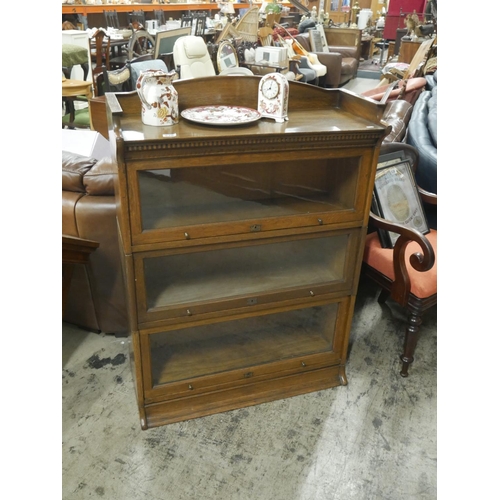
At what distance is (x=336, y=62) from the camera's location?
23.5 feet

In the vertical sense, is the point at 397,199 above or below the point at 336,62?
below

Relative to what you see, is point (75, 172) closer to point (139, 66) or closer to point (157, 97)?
point (157, 97)

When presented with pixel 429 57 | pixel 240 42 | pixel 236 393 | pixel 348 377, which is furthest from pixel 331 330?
pixel 240 42

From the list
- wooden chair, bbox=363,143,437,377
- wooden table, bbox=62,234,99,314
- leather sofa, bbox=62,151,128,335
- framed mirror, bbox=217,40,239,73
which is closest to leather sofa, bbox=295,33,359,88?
framed mirror, bbox=217,40,239,73

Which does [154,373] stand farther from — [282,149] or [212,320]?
[282,149]

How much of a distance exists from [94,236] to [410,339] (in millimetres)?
1421

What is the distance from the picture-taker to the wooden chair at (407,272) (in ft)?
5.80

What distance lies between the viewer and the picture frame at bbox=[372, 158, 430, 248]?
2072 millimetres

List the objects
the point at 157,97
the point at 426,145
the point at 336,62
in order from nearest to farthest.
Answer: the point at 157,97 → the point at 426,145 → the point at 336,62

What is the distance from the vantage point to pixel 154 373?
1720 millimetres

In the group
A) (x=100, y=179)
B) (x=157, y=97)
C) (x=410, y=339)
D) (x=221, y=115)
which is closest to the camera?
(x=157, y=97)

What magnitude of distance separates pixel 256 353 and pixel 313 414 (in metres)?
0.33

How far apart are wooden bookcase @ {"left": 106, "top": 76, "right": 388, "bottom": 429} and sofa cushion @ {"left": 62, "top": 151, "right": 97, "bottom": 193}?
445 mm

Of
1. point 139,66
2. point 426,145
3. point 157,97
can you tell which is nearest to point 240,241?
point 157,97
